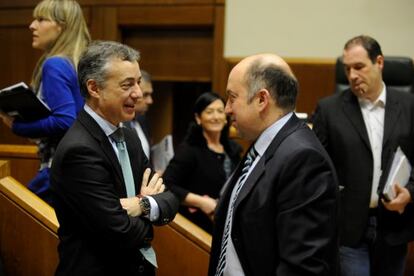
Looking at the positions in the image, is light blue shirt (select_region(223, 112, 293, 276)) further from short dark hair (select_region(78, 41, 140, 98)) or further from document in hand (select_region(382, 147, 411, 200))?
document in hand (select_region(382, 147, 411, 200))

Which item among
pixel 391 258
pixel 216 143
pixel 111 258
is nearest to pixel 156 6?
pixel 216 143

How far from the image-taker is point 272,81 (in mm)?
1312

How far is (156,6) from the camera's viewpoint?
464 centimetres

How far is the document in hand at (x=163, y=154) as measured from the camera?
133 inches

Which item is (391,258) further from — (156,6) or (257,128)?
(156,6)

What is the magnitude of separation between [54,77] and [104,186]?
757mm

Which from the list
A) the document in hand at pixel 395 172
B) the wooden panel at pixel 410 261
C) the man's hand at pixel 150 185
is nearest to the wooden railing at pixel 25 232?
the man's hand at pixel 150 185

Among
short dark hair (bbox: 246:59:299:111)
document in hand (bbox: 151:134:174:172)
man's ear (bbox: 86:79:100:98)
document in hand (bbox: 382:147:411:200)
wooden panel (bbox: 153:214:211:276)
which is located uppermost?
short dark hair (bbox: 246:59:299:111)

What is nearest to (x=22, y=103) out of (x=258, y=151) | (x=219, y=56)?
(x=258, y=151)

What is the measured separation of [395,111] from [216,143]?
1168 mm

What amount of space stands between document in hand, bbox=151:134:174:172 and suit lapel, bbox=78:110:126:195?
1.87m

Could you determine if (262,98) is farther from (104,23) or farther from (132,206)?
(104,23)

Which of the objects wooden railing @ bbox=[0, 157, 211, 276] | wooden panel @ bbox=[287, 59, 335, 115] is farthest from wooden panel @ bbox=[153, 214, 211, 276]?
wooden panel @ bbox=[287, 59, 335, 115]

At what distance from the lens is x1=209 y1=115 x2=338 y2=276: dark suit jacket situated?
1190mm
